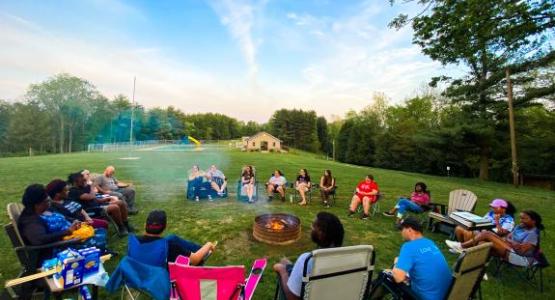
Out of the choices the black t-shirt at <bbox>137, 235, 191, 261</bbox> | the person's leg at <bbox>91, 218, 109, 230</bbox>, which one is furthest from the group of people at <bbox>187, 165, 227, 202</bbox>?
the black t-shirt at <bbox>137, 235, 191, 261</bbox>

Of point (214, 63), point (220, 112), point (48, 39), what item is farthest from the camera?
point (220, 112)

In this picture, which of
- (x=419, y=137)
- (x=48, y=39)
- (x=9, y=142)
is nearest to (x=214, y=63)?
(x=48, y=39)

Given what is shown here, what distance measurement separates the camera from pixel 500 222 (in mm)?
4668

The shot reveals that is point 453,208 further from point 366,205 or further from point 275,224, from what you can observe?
point 275,224

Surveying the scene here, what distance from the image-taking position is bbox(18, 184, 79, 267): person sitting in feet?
9.62

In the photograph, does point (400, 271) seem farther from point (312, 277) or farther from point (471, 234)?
point (471, 234)

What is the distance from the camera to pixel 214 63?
17.0 metres

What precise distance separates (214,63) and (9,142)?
43353 mm

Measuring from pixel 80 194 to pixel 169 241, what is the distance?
3.10 m

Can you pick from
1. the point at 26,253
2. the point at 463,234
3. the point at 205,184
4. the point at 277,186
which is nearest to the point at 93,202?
the point at 26,253

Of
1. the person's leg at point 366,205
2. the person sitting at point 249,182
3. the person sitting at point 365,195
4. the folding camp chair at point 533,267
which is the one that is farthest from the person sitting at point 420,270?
the person sitting at point 249,182

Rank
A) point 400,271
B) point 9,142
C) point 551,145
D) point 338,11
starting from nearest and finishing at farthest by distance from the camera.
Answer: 1. point 400,271
2. point 338,11
3. point 551,145
4. point 9,142

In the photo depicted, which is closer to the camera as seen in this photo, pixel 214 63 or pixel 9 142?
pixel 214 63

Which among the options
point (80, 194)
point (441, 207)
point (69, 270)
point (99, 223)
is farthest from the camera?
point (441, 207)
